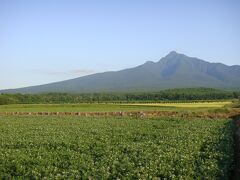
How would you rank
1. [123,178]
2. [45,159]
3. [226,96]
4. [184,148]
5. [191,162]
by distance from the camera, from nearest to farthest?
[123,178], [191,162], [45,159], [184,148], [226,96]

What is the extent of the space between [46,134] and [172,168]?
584 inches

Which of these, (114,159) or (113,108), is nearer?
(114,159)

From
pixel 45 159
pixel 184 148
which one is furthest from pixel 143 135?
pixel 45 159

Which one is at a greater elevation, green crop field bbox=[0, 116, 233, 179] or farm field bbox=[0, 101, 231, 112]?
farm field bbox=[0, 101, 231, 112]

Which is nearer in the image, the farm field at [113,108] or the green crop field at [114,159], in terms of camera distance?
the green crop field at [114,159]

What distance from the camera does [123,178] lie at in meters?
15.2

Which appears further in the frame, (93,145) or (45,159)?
(93,145)

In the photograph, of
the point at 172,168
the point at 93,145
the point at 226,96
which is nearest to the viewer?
the point at 172,168

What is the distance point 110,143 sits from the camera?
78.6 feet

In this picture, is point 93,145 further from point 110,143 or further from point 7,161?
point 7,161

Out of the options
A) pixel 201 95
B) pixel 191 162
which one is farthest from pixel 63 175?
pixel 201 95

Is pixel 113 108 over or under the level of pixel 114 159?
over

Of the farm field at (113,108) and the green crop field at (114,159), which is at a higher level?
the farm field at (113,108)

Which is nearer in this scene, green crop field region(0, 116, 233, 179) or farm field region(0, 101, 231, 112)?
green crop field region(0, 116, 233, 179)
